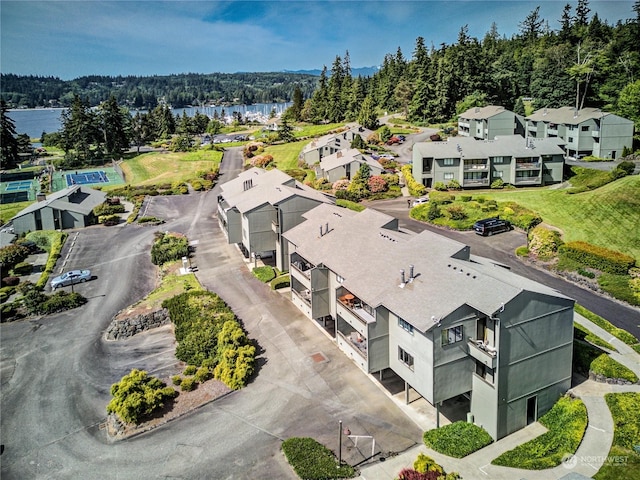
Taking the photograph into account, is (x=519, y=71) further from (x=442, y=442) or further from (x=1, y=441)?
(x=1, y=441)

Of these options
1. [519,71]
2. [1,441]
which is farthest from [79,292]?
[519,71]

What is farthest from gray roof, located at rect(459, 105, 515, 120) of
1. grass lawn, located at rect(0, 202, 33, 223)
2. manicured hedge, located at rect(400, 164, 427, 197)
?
grass lawn, located at rect(0, 202, 33, 223)

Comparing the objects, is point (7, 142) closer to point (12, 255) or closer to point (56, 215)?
point (56, 215)

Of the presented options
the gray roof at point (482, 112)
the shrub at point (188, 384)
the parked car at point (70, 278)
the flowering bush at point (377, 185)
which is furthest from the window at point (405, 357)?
the gray roof at point (482, 112)

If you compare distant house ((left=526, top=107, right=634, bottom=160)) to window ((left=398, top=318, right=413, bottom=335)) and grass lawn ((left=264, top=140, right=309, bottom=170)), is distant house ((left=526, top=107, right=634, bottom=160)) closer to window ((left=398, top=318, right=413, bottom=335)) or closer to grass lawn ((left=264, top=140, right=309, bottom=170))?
grass lawn ((left=264, top=140, right=309, bottom=170))

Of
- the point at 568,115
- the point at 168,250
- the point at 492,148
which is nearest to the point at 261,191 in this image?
the point at 168,250
